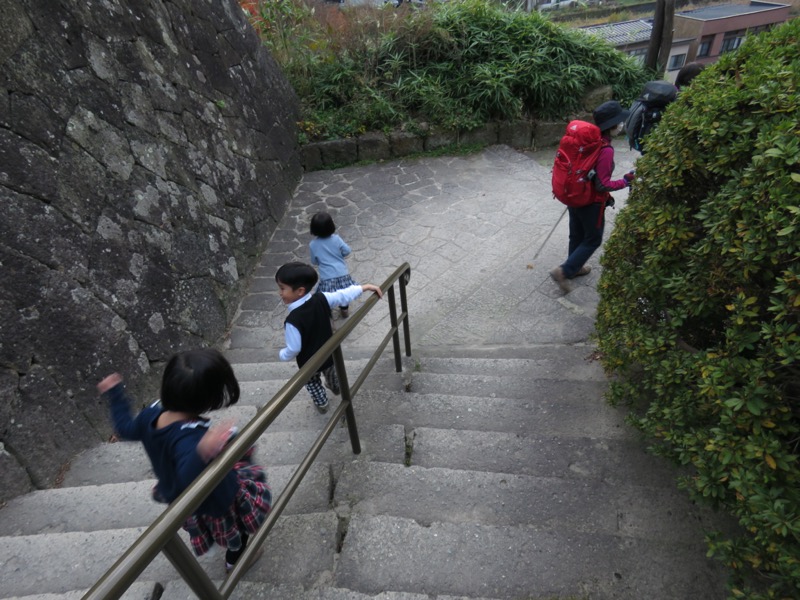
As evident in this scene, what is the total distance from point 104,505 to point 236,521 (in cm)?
105

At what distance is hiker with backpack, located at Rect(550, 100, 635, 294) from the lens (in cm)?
372

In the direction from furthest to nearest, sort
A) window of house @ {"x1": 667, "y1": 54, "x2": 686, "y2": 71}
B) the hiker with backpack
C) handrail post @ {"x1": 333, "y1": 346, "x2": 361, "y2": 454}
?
window of house @ {"x1": 667, "y1": 54, "x2": 686, "y2": 71}
the hiker with backpack
handrail post @ {"x1": 333, "y1": 346, "x2": 361, "y2": 454}

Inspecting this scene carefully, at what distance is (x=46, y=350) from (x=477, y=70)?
7178mm

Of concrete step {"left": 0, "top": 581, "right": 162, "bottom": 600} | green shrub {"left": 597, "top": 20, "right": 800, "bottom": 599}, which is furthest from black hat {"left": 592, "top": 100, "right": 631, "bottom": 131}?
concrete step {"left": 0, "top": 581, "right": 162, "bottom": 600}

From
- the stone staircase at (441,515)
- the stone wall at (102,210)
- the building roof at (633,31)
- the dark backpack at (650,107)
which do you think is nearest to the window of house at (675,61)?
the building roof at (633,31)

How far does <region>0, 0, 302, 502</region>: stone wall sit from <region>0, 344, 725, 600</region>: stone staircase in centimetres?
58

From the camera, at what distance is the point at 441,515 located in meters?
1.97

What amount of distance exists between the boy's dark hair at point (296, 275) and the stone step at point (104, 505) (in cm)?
100

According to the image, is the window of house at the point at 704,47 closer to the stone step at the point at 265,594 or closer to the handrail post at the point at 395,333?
the handrail post at the point at 395,333

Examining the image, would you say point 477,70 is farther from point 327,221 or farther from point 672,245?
point 672,245

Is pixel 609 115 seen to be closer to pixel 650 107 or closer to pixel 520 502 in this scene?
pixel 650 107

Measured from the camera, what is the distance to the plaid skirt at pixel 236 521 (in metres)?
1.75

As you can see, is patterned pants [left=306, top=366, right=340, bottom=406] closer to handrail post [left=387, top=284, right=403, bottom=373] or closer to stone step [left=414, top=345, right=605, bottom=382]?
handrail post [left=387, top=284, right=403, bottom=373]

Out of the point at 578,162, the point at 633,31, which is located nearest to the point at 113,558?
the point at 578,162
